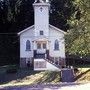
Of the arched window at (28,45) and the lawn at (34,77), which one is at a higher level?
the arched window at (28,45)

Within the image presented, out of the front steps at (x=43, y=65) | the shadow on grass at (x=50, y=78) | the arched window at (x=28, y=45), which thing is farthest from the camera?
the arched window at (x=28, y=45)

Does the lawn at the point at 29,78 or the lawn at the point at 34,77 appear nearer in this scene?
the lawn at the point at 34,77

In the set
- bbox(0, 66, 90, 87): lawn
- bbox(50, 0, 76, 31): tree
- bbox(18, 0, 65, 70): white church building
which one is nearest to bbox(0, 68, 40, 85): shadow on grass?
bbox(0, 66, 90, 87): lawn

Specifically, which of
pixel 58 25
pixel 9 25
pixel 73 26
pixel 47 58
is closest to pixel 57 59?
pixel 47 58

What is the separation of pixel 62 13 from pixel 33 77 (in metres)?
25.0

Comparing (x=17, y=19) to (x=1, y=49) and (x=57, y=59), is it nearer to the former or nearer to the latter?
(x=1, y=49)

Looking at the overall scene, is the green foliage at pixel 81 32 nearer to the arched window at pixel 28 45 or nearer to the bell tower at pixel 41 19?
the bell tower at pixel 41 19

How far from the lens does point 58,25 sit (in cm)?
6397

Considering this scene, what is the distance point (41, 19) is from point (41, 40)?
3.13m

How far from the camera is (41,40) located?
54344 millimetres

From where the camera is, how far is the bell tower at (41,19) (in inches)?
2149

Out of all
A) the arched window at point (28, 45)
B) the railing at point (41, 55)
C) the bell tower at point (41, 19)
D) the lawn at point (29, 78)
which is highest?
the bell tower at point (41, 19)

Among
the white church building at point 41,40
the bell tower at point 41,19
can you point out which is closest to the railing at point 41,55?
the white church building at point 41,40

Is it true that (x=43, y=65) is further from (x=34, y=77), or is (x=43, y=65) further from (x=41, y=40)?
(x=34, y=77)
